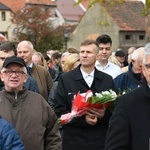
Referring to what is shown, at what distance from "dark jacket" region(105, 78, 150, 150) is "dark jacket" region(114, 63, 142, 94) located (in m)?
3.11

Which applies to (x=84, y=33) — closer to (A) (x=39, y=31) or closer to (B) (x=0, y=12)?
(A) (x=39, y=31)

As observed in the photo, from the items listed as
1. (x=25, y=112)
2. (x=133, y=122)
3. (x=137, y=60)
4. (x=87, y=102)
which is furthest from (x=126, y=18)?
(x=133, y=122)

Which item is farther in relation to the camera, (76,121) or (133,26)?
(133,26)

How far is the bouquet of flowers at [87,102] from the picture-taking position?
613cm

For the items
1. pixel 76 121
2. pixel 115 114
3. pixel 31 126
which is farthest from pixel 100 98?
pixel 115 114

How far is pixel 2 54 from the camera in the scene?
679cm

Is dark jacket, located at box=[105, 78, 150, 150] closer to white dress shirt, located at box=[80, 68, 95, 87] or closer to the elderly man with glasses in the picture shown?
the elderly man with glasses

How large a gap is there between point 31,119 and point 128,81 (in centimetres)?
250

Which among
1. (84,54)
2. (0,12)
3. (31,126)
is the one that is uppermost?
(0,12)

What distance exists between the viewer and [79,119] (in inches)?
250

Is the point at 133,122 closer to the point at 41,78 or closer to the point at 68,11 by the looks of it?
the point at 41,78

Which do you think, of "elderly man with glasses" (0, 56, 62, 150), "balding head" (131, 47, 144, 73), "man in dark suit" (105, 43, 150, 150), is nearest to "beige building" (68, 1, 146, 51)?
"balding head" (131, 47, 144, 73)

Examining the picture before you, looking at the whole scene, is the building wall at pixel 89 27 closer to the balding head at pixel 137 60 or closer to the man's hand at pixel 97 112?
the balding head at pixel 137 60

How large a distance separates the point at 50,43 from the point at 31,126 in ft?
146
